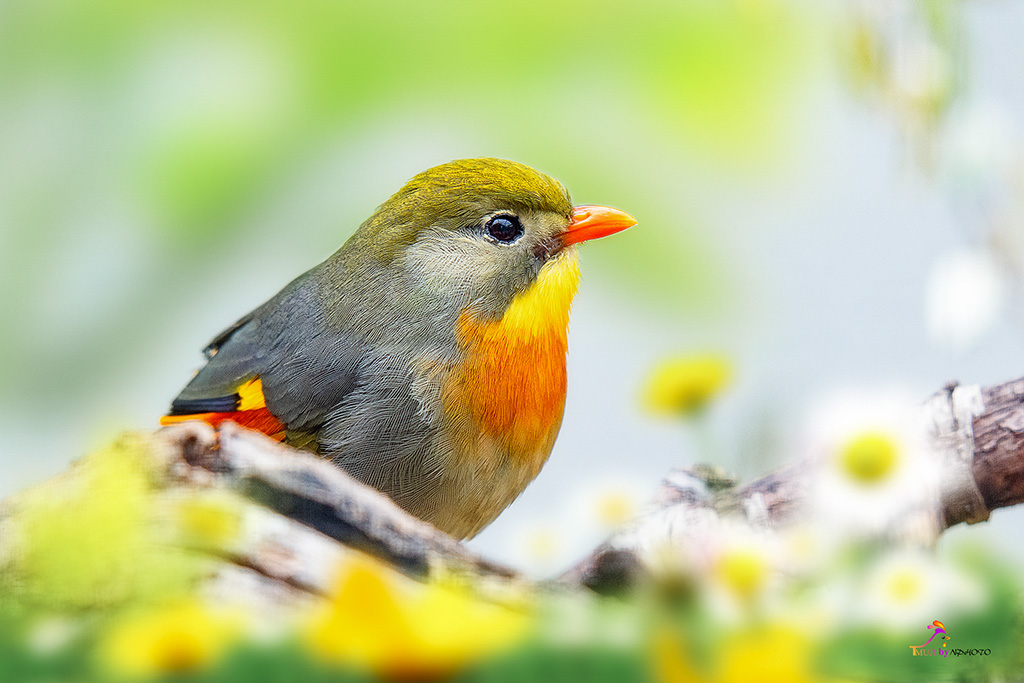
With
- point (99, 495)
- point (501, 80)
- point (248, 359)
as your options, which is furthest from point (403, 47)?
point (99, 495)

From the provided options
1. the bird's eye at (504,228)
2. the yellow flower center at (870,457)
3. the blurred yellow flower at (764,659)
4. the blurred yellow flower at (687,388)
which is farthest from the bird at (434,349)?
the blurred yellow flower at (764,659)

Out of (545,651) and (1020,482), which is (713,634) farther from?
(1020,482)

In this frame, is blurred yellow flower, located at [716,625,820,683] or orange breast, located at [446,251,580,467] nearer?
blurred yellow flower, located at [716,625,820,683]

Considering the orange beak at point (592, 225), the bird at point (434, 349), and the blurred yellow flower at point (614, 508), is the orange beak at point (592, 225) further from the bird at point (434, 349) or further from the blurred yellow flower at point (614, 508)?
the blurred yellow flower at point (614, 508)

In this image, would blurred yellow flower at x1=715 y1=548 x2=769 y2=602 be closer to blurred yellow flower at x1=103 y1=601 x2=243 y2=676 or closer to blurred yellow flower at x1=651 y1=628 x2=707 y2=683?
blurred yellow flower at x1=651 y1=628 x2=707 y2=683

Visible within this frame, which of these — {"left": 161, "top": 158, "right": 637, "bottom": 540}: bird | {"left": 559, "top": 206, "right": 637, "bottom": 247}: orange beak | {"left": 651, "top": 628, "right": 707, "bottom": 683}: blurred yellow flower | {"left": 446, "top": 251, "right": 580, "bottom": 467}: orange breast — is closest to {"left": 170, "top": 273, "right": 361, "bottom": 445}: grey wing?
{"left": 161, "top": 158, "right": 637, "bottom": 540}: bird

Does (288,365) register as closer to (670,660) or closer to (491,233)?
(491,233)
